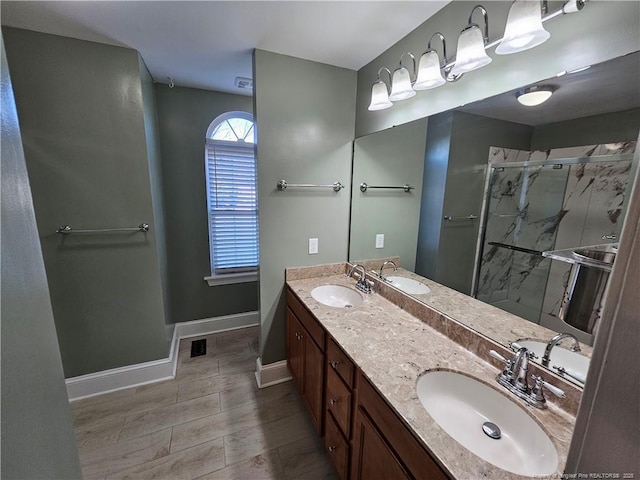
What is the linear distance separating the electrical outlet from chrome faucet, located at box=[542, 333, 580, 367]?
8.55ft

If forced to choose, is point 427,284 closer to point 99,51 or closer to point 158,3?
point 158,3

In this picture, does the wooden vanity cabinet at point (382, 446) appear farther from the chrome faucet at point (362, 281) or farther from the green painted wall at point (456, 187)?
the chrome faucet at point (362, 281)

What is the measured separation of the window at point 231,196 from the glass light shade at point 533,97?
6.85 feet

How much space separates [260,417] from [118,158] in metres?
2.09

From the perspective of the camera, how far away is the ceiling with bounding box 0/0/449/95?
4.37ft

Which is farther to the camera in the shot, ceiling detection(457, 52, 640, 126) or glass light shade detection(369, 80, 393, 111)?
glass light shade detection(369, 80, 393, 111)

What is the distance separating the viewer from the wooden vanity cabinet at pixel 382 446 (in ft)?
2.58

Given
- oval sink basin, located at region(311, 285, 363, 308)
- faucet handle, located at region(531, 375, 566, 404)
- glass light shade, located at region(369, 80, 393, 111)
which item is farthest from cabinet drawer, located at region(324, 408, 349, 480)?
glass light shade, located at region(369, 80, 393, 111)

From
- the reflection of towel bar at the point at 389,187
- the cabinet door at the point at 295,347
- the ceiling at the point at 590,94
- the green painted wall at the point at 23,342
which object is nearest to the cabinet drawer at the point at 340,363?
the cabinet door at the point at 295,347

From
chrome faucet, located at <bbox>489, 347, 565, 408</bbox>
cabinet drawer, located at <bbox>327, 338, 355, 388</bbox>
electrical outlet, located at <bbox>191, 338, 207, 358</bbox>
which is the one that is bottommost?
electrical outlet, located at <bbox>191, 338, 207, 358</bbox>

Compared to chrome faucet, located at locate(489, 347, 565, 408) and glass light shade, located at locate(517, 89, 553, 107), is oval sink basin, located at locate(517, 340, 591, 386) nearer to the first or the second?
chrome faucet, located at locate(489, 347, 565, 408)

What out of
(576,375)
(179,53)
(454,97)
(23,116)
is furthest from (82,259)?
(576,375)

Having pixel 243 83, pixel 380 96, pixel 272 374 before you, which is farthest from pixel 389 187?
pixel 272 374

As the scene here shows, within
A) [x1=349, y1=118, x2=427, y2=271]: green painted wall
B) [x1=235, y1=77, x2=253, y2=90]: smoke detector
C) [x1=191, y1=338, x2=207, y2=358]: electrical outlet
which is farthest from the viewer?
[x1=191, y1=338, x2=207, y2=358]: electrical outlet
